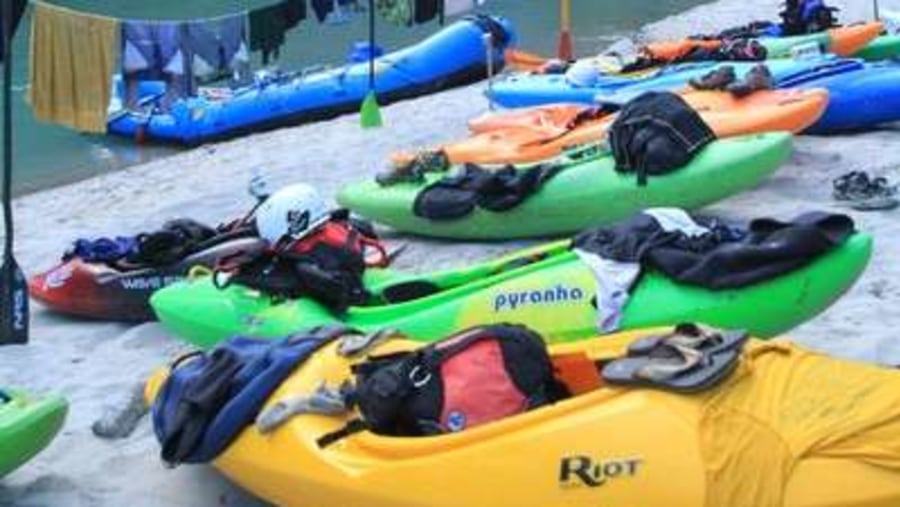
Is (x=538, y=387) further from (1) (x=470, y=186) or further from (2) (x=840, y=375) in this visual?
(1) (x=470, y=186)

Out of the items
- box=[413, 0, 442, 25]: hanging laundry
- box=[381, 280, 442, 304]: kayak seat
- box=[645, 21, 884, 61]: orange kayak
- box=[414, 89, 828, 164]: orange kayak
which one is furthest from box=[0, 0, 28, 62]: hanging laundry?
box=[645, 21, 884, 61]: orange kayak

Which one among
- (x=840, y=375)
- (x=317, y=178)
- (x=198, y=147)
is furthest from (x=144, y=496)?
(x=198, y=147)

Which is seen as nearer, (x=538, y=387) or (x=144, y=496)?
(x=538, y=387)

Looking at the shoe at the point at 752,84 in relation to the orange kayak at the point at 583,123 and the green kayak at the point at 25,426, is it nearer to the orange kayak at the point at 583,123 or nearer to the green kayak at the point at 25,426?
the orange kayak at the point at 583,123

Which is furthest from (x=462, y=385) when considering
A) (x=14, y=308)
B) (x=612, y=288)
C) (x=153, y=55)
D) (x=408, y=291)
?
(x=153, y=55)

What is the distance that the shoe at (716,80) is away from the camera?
271 inches

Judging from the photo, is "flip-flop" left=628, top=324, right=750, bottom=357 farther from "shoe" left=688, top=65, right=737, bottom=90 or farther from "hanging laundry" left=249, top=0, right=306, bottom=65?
"hanging laundry" left=249, top=0, right=306, bottom=65

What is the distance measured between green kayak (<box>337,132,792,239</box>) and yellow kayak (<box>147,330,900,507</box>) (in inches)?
105

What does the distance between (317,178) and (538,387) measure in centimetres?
525

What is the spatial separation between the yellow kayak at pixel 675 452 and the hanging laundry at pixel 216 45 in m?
5.49

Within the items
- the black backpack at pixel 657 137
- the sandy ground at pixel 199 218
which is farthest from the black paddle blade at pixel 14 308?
the black backpack at pixel 657 137

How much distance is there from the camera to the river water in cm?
1220

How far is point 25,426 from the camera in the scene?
3.50 metres

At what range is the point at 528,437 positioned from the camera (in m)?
2.82
